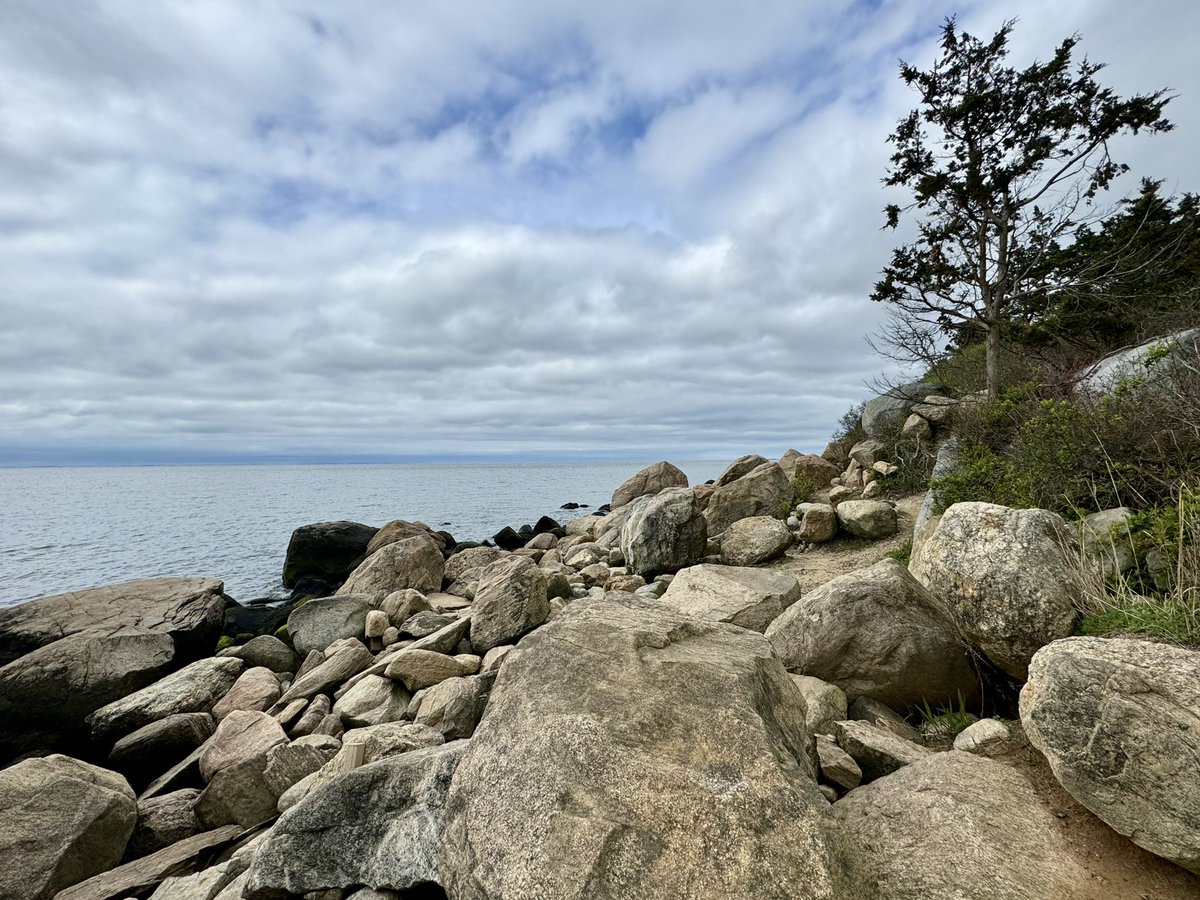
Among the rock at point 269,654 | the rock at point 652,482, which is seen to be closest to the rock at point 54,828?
the rock at point 269,654

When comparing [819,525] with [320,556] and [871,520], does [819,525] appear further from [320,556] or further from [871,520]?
[320,556]

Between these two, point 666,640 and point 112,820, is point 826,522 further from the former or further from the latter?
point 112,820

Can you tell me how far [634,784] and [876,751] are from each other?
2604 millimetres

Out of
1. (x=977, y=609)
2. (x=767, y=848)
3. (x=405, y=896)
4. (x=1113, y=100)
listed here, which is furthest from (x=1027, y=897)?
(x=1113, y=100)

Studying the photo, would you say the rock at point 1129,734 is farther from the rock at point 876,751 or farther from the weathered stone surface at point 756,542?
the weathered stone surface at point 756,542

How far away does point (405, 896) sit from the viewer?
3.68 m

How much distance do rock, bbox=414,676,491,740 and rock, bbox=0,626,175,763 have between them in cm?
754

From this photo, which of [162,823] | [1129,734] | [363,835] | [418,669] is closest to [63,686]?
[162,823]

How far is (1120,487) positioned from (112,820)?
500 inches

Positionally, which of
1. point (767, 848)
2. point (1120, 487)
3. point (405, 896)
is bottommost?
point (405, 896)

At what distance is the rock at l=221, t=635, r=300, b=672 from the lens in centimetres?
1195

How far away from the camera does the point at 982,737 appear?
4480 millimetres

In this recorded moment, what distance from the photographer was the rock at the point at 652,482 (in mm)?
23969

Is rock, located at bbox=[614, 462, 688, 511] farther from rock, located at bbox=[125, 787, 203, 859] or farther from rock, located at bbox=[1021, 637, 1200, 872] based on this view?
rock, located at bbox=[1021, 637, 1200, 872]
